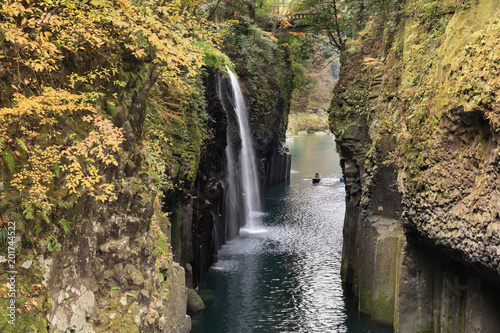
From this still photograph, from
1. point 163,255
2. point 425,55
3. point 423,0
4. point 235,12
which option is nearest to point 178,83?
point 163,255

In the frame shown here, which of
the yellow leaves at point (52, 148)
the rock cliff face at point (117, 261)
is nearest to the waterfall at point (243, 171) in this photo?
the rock cliff face at point (117, 261)

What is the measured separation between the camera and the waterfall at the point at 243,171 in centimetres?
2973

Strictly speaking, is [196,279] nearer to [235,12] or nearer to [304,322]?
[304,322]

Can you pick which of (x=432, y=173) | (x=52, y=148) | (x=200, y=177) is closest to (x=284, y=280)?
(x=200, y=177)

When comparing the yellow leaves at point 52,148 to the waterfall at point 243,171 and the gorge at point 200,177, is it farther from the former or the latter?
the waterfall at point 243,171

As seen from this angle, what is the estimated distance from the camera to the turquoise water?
17.7 metres

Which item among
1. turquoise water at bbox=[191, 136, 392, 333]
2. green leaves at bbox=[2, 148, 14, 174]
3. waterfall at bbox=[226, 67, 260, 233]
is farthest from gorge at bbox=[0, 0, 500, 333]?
waterfall at bbox=[226, 67, 260, 233]

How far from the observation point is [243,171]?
1420 inches

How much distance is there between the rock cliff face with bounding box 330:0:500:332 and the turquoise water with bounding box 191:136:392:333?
4.63 ft

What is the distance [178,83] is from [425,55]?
Result: 7099 millimetres

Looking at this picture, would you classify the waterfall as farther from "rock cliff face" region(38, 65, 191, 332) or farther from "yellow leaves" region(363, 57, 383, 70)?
"rock cliff face" region(38, 65, 191, 332)

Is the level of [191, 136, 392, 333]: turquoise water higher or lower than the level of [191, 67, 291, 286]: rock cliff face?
lower

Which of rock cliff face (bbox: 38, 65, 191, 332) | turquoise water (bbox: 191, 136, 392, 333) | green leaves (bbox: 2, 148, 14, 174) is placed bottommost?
turquoise water (bbox: 191, 136, 392, 333)

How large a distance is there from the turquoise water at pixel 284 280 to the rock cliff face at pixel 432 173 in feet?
4.63
